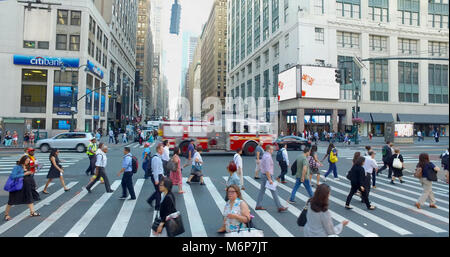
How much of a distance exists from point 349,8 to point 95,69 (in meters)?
43.8

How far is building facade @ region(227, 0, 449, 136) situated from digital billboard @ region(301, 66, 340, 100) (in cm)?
123

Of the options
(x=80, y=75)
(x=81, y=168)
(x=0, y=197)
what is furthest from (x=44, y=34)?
(x=0, y=197)

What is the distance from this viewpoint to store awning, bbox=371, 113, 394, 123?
138 feet

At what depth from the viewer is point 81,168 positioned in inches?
560

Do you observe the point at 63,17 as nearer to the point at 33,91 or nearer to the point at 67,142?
the point at 33,91

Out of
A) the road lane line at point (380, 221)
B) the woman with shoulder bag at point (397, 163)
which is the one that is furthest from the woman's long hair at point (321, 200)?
the woman with shoulder bag at point (397, 163)

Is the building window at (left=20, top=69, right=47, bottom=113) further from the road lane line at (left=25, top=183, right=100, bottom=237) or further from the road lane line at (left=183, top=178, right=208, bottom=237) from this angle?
the road lane line at (left=183, top=178, right=208, bottom=237)

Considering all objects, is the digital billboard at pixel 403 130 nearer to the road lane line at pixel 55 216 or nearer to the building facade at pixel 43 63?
the road lane line at pixel 55 216

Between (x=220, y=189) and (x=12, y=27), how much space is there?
42756 millimetres

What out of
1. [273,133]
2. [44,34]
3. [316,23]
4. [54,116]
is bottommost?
[273,133]

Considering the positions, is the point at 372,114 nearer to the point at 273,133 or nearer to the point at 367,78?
the point at 367,78

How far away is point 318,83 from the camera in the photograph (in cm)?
3941

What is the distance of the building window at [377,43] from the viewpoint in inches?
1682

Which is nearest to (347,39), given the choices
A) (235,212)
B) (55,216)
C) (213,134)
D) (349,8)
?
(349,8)
